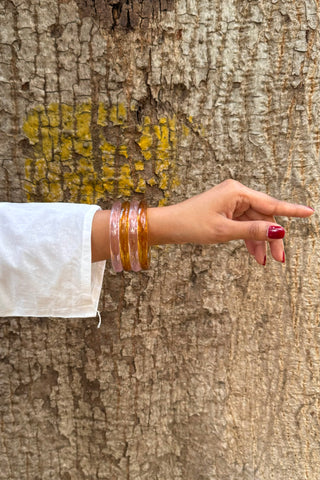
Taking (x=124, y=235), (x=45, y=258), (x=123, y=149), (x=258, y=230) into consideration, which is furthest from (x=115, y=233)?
(x=123, y=149)

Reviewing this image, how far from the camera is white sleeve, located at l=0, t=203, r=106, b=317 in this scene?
3.76 ft

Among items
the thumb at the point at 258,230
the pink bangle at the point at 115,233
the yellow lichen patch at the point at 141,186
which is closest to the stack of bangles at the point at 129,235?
the pink bangle at the point at 115,233

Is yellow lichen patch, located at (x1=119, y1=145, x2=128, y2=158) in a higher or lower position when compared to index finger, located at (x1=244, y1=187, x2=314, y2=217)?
higher

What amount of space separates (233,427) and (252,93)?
1.08m

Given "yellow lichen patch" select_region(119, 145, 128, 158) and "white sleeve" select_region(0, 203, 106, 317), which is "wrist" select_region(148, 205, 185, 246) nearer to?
"white sleeve" select_region(0, 203, 106, 317)

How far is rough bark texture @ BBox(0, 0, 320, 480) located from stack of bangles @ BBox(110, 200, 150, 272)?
36 cm

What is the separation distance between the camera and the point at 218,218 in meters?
1.15

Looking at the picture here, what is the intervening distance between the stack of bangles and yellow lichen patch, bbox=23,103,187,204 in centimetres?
34

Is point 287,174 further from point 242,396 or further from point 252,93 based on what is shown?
point 242,396

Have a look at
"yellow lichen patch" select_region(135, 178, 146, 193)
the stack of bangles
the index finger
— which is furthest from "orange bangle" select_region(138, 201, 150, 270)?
"yellow lichen patch" select_region(135, 178, 146, 193)

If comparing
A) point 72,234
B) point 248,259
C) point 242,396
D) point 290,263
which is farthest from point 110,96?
point 242,396

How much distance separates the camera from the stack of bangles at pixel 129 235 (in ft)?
3.84

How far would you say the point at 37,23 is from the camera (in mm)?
1413

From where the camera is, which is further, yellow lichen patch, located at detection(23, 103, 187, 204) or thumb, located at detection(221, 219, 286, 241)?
yellow lichen patch, located at detection(23, 103, 187, 204)
